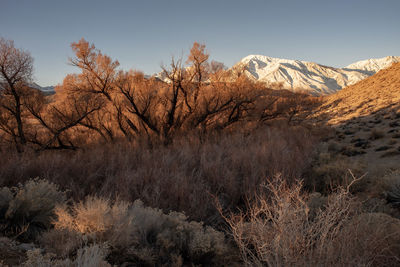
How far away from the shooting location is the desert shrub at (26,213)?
2832 mm

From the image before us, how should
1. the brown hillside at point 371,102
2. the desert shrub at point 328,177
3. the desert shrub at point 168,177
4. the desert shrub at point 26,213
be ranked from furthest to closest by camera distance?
the brown hillside at point 371,102 < the desert shrub at point 328,177 < the desert shrub at point 168,177 < the desert shrub at point 26,213

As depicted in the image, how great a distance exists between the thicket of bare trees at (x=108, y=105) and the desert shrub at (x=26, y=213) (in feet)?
21.8

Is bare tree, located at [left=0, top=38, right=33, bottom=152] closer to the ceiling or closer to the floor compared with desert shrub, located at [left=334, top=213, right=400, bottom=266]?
closer to the ceiling

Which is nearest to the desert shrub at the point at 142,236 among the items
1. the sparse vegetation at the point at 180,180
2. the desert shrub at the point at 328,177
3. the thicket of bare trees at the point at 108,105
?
the sparse vegetation at the point at 180,180

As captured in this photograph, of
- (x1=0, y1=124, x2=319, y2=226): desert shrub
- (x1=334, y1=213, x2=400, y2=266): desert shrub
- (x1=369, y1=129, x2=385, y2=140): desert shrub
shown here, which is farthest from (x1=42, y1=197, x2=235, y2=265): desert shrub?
(x1=369, y1=129, x2=385, y2=140): desert shrub

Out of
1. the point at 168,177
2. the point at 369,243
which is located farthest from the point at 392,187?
the point at 168,177

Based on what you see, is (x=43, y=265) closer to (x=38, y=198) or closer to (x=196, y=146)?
(x=38, y=198)

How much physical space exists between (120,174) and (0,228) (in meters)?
2.51

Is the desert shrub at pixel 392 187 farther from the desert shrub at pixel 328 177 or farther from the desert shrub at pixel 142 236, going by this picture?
the desert shrub at pixel 142 236

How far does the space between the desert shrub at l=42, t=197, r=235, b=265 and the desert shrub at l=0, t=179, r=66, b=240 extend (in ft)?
1.11

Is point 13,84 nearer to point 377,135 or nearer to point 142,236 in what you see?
point 142,236

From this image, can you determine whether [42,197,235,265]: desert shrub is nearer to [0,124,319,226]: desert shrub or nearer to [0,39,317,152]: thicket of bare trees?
[0,124,319,226]: desert shrub

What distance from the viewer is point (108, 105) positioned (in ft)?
37.5

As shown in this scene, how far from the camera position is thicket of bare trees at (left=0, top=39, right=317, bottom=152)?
10.5m
